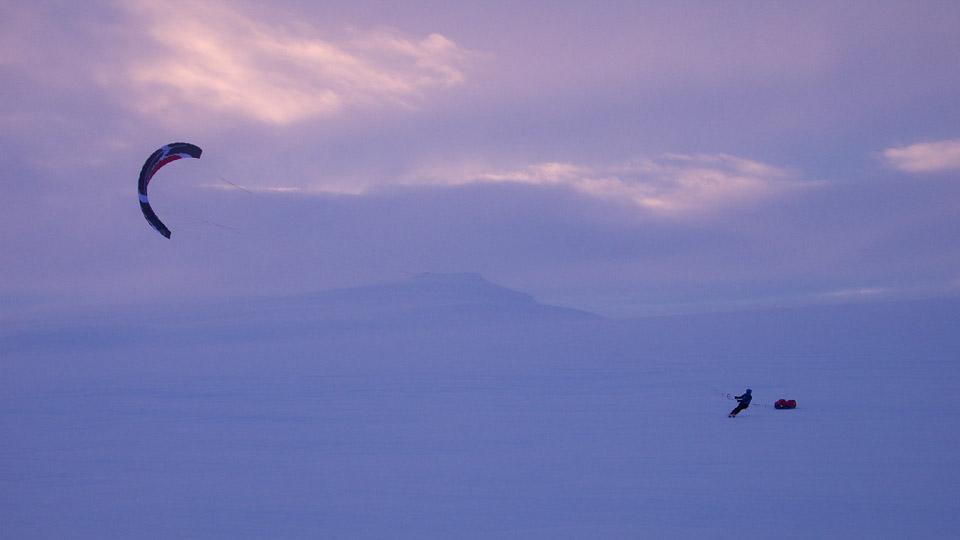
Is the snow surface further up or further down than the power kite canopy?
further down

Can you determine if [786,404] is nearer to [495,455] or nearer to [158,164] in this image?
[495,455]

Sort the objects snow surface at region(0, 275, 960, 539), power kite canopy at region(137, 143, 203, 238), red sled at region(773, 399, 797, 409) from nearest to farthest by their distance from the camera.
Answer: snow surface at region(0, 275, 960, 539) → red sled at region(773, 399, 797, 409) → power kite canopy at region(137, 143, 203, 238)

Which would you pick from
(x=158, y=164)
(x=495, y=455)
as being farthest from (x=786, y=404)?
(x=158, y=164)

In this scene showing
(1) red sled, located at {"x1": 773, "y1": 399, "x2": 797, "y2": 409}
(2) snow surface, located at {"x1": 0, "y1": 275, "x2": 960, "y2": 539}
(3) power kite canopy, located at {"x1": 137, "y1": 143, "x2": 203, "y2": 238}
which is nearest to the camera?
(2) snow surface, located at {"x1": 0, "y1": 275, "x2": 960, "y2": 539}

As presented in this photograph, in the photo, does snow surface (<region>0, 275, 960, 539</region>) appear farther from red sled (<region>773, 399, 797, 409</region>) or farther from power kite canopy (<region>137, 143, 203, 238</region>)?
power kite canopy (<region>137, 143, 203, 238</region>)

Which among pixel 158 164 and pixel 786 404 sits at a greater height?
pixel 158 164

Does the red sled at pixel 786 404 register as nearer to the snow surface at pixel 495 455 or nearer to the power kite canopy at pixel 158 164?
the snow surface at pixel 495 455

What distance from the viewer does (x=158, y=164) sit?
16609 millimetres

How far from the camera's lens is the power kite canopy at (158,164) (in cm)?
1576

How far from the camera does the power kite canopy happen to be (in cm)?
1576

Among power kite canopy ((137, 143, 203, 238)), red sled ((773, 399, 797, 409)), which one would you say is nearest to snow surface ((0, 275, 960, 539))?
red sled ((773, 399, 797, 409))

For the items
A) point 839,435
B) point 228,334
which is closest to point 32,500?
point 839,435

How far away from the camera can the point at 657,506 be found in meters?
6.55

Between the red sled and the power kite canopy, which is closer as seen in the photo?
the red sled
